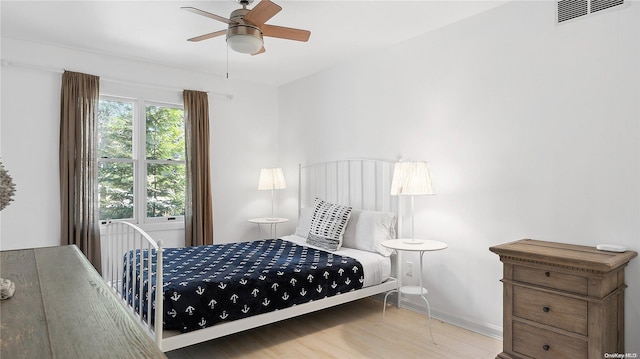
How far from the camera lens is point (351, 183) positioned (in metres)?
4.11

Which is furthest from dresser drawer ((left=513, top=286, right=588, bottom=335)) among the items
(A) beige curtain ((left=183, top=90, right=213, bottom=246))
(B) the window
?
(B) the window

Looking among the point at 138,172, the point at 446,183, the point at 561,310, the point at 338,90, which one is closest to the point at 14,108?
the point at 138,172

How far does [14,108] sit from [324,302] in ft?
11.0

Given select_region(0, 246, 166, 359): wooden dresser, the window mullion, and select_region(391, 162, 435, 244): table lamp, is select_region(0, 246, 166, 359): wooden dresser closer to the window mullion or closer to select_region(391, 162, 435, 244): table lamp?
select_region(391, 162, 435, 244): table lamp

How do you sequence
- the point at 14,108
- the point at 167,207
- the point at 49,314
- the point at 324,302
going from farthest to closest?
the point at 167,207 → the point at 14,108 → the point at 324,302 → the point at 49,314

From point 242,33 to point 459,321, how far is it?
2.74 meters

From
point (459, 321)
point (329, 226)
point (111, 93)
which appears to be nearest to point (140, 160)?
point (111, 93)

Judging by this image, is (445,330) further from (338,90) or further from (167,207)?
(167,207)

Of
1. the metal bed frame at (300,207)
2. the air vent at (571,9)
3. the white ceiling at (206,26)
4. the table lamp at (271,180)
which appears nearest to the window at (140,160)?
the metal bed frame at (300,207)

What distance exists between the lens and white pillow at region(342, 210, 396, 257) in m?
3.49

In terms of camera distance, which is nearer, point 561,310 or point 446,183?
point 561,310

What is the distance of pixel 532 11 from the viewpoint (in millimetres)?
2695

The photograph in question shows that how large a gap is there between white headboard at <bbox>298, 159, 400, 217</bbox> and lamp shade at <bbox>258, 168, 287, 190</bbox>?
254mm

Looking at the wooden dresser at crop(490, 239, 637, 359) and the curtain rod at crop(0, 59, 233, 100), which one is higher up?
the curtain rod at crop(0, 59, 233, 100)
